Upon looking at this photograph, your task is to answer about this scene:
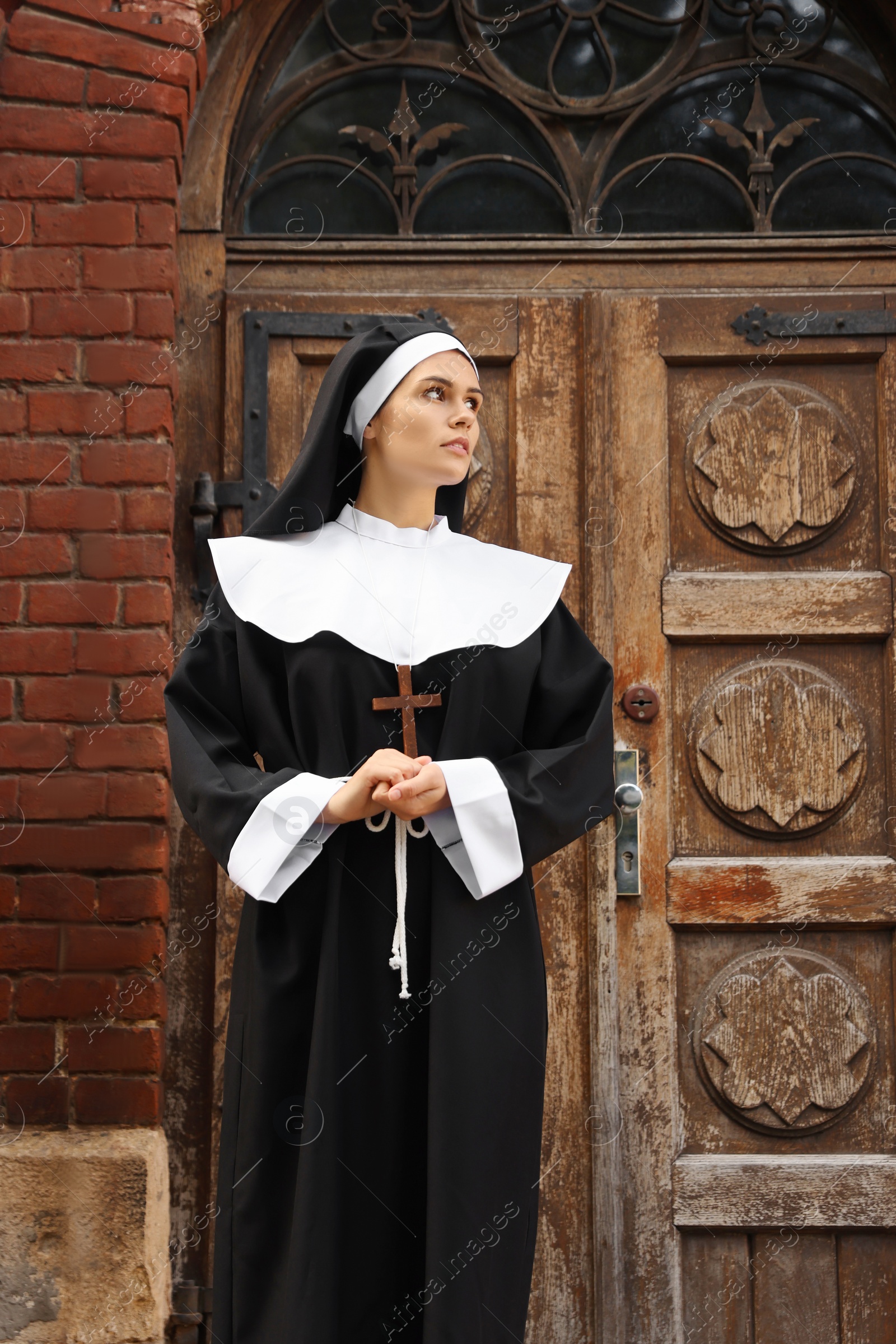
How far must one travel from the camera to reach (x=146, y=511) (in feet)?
8.60

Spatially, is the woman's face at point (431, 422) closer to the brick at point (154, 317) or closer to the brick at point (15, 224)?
the brick at point (154, 317)

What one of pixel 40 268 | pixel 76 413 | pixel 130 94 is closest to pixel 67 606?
pixel 76 413

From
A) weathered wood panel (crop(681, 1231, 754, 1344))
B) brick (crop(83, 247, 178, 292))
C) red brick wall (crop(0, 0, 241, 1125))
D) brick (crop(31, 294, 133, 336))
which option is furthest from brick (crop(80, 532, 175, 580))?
weathered wood panel (crop(681, 1231, 754, 1344))

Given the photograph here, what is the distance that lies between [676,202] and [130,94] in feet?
4.64

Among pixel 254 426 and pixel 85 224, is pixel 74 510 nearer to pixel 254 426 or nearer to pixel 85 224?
pixel 254 426

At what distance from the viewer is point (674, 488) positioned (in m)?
2.94

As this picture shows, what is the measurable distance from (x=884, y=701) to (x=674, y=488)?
76 cm

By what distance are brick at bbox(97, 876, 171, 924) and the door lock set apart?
110 cm

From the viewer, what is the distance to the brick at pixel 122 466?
262 cm

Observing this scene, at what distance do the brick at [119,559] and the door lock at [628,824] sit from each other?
3.93 ft

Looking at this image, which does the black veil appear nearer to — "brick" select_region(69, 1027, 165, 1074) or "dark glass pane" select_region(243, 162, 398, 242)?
"dark glass pane" select_region(243, 162, 398, 242)

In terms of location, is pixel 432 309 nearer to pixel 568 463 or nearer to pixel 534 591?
pixel 568 463

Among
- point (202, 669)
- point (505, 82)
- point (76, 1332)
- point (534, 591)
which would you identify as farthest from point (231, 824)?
point (505, 82)

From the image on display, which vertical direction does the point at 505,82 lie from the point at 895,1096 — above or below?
above
